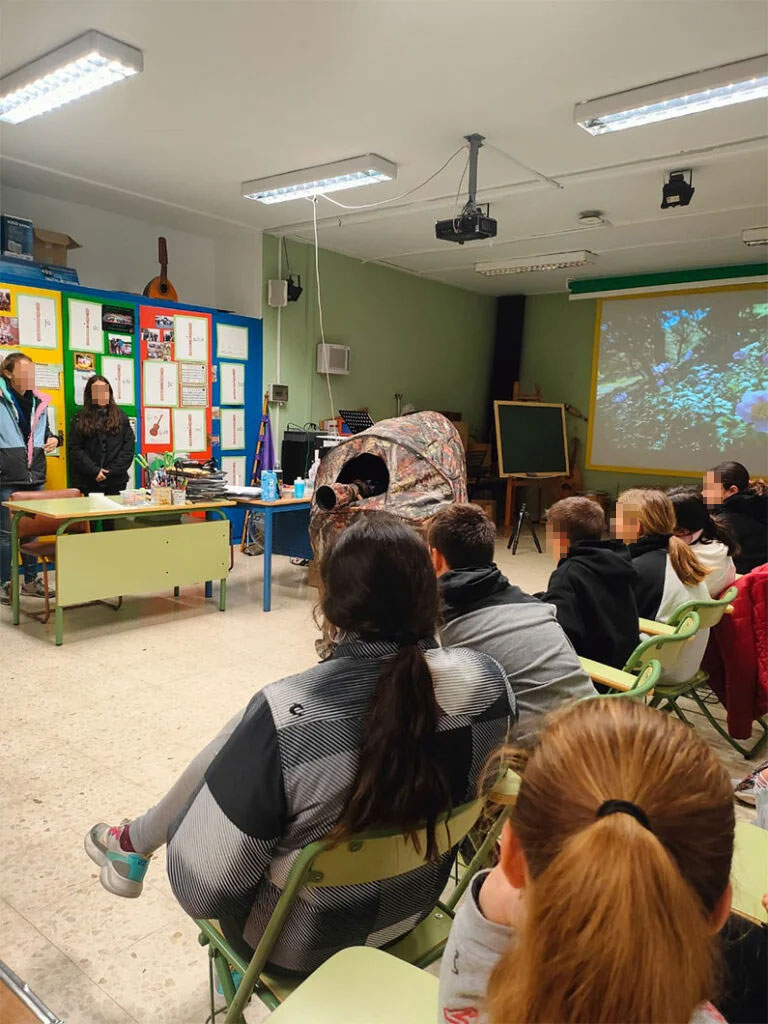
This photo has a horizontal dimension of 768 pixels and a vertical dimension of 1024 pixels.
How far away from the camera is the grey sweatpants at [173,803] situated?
1.46 meters

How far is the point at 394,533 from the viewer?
50.2 inches

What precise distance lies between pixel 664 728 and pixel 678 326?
8.32 m

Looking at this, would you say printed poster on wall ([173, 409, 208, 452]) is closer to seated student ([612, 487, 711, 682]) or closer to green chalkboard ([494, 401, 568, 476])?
green chalkboard ([494, 401, 568, 476])

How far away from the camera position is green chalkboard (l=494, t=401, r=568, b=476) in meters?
8.23

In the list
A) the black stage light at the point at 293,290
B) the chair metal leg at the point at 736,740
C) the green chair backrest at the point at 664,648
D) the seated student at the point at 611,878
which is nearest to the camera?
the seated student at the point at 611,878

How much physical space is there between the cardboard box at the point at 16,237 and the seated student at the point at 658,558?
15.2ft

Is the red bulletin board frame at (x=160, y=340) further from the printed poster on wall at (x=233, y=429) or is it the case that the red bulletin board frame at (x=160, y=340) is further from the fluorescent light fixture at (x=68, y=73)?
the fluorescent light fixture at (x=68, y=73)

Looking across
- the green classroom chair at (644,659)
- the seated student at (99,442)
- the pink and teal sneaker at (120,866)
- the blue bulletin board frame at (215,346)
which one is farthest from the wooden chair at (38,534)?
the green classroom chair at (644,659)

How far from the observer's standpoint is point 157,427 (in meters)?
6.18

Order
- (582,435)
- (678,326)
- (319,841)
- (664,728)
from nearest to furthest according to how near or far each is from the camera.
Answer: (664,728) < (319,841) < (678,326) < (582,435)

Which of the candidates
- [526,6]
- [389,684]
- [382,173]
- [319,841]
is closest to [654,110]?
[526,6]

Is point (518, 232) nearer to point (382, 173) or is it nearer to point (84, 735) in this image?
point (382, 173)

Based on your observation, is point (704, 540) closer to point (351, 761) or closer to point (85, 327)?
point (351, 761)

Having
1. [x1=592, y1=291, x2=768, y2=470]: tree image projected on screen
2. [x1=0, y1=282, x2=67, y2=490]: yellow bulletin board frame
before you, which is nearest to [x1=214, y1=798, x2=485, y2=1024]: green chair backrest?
[x1=0, y1=282, x2=67, y2=490]: yellow bulletin board frame
